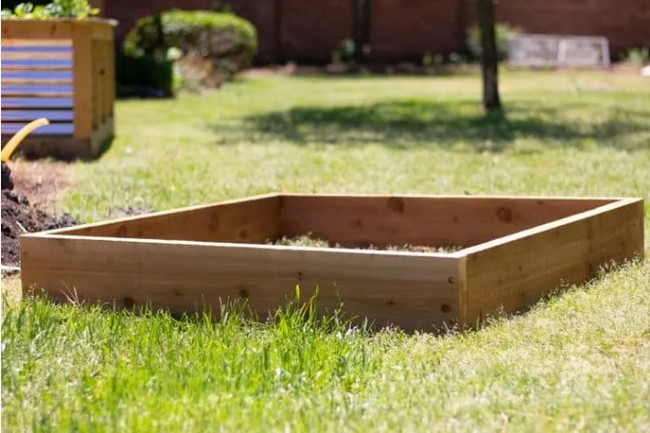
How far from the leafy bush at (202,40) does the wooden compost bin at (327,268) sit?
17.7 m

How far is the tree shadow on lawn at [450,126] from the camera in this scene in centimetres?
1413

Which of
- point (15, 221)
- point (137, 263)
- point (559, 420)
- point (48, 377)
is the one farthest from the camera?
point (15, 221)

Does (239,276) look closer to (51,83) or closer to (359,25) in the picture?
(51,83)

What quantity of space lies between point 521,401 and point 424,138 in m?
10.5

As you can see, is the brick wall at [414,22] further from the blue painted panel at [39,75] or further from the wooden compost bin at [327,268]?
the wooden compost bin at [327,268]

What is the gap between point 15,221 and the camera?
7.61 meters

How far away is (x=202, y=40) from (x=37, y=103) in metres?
14.2

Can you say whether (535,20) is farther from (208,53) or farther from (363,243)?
(363,243)

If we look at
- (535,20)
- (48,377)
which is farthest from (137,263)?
(535,20)

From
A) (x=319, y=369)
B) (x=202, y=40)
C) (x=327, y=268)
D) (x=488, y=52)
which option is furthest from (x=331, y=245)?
(x=202, y=40)

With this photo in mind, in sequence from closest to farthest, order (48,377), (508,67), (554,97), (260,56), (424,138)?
1. (48,377)
2. (424,138)
3. (554,97)
4. (508,67)
5. (260,56)

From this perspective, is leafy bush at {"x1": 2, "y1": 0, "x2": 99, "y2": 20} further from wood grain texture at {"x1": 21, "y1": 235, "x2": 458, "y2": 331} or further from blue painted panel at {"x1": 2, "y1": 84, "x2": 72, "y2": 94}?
wood grain texture at {"x1": 21, "y1": 235, "x2": 458, "y2": 331}

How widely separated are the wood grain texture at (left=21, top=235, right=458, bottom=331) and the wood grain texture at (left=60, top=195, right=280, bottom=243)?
0.30m

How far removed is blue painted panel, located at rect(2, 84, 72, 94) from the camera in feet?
39.7
